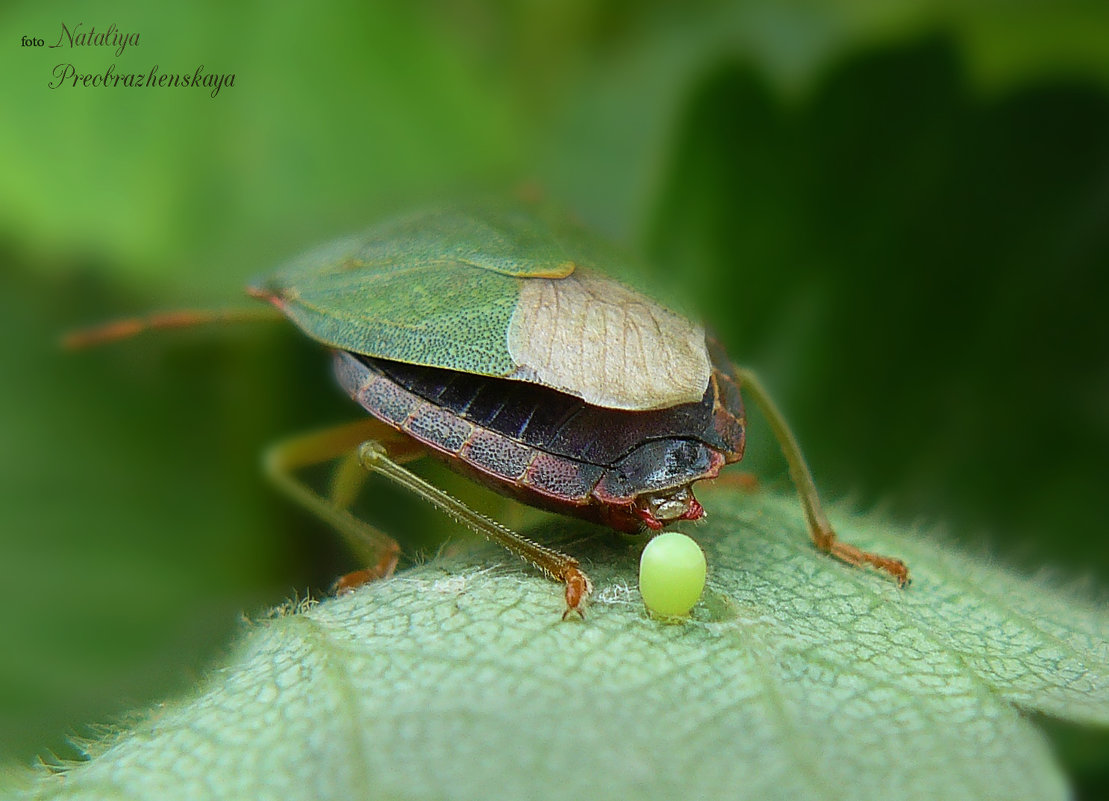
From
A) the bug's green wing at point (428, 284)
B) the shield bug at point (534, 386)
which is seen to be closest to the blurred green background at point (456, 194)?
the bug's green wing at point (428, 284)

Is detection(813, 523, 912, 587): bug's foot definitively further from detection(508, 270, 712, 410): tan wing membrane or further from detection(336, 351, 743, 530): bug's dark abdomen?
detection(508, 270, 712, 410): tan wing membrane

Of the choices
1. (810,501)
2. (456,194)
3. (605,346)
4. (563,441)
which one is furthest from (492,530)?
(456,194)

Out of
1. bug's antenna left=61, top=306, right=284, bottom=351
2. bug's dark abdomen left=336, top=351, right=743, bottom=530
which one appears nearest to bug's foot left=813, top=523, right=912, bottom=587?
bug's dark abdomen left=336, top=351, right=743, bottom=530

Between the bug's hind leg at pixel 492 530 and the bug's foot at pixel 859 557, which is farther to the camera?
the bug's foot at pixel 859 557

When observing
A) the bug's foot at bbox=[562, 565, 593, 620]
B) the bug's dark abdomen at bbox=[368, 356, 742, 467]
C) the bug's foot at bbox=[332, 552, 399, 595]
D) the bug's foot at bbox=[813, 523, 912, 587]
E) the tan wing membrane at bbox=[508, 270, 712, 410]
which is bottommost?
the bug's foot at bbox=[332, 552, 399, 595]

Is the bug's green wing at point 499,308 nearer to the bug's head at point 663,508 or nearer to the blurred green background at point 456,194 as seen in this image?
the bug's head at point 663,508

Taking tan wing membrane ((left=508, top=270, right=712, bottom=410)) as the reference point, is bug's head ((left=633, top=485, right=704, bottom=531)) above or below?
below

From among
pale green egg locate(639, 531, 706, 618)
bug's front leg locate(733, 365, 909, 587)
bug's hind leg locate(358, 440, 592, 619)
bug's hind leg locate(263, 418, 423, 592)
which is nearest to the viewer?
pale green egg locate(639, 531, 706, 618)

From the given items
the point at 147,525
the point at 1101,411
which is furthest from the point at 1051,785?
the point at 147,525

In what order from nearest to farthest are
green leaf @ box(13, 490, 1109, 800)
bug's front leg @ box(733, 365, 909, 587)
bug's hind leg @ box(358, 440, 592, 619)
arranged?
green leaf @ box(13, 490, 1109, 800) < bug's hind leg @ box(358, 440, 592, 619) < bug's front leg @ box(733, 365, 909, 587)
